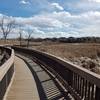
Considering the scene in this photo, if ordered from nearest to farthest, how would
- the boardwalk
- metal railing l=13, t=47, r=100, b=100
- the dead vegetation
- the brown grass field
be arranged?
metal railing l=13, t=47, r=100, b=100 < the boardwalk < the dead vegetation < the brown grass field

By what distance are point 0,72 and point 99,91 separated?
293cm

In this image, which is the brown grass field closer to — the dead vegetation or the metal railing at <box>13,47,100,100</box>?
the dead vegetation

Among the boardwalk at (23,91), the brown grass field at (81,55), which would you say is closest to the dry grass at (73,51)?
the brown grass field at (81,55)

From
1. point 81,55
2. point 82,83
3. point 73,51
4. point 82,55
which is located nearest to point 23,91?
point 82,83

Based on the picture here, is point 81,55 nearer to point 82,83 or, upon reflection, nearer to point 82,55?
point 82,55

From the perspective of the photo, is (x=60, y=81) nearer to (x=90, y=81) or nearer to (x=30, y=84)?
(x=30, y=84)

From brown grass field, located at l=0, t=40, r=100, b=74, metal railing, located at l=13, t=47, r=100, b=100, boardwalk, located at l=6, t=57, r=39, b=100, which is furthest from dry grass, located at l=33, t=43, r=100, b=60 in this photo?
metal railing, located at l=13, t=47, r=100, b=100

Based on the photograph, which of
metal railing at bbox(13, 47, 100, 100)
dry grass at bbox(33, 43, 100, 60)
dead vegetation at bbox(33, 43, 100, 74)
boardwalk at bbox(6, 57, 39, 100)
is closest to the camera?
metal railing at bbox(13, 47, 100, 100)

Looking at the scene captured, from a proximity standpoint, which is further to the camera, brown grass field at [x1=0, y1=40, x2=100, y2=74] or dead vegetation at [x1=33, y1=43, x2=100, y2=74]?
brown grass field at [x1=0, y1=40, x2=100, y2=74]

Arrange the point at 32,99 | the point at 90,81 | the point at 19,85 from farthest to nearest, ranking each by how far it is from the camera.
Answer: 1. the point at 19,85
2. the point at 32,99
3. the point at 90,81

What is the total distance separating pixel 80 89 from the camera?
9781mm

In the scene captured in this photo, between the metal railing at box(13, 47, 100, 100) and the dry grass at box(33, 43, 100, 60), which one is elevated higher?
the metal railing at box(13, 47, 100, 100)

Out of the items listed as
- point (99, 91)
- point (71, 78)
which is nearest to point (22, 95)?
point (71, 78)

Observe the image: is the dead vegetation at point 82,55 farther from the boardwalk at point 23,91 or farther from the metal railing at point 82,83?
the metal railing at point 82,83
